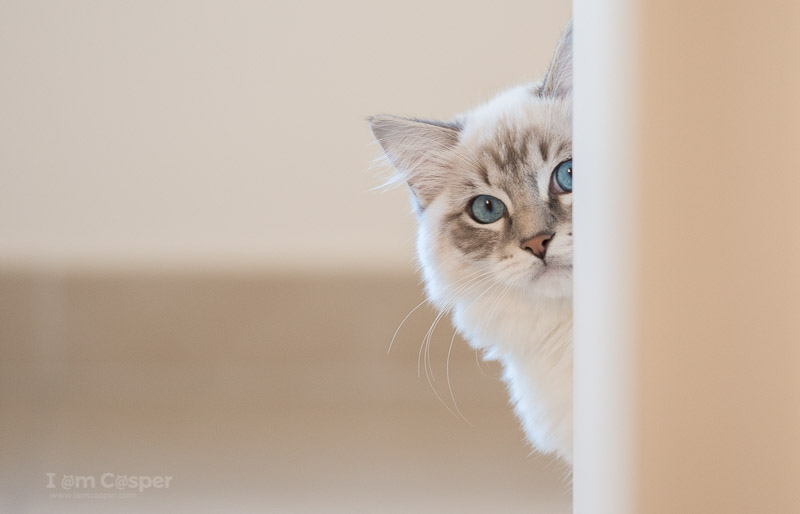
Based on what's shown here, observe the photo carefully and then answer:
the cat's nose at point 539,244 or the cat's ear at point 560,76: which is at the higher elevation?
the cat's ear at point 560,76

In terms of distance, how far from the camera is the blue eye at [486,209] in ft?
3.07

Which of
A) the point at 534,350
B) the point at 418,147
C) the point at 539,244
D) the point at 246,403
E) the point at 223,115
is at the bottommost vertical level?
the point at 246,403

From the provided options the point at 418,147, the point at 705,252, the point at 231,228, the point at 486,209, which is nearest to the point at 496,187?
the point at 486,209

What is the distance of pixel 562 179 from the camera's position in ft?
2.90

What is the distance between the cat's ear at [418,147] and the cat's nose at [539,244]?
227mm

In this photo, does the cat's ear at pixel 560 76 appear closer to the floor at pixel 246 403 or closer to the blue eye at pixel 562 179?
the blue eye at pixel 562 179

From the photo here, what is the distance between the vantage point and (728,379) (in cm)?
51

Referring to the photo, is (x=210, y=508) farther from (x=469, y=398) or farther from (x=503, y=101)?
(x=503, y=101)

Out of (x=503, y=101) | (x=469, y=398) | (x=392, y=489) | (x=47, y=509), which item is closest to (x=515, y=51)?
(x=503, y=101)

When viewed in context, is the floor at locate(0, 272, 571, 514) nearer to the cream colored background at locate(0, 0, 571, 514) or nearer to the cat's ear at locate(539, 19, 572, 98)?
the cream colored background at locate(0, 0, 571, 514)

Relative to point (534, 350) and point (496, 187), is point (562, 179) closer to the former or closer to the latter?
point (496, 187)

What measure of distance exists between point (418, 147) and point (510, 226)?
23cm

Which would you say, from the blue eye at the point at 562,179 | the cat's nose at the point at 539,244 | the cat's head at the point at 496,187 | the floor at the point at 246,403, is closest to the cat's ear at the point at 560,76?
the cat's head at the point at 496,187

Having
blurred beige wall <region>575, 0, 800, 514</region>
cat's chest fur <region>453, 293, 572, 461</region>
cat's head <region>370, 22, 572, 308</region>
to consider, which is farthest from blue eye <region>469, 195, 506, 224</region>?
blurred beige wall <region>575, 0, 800, 514</region>
